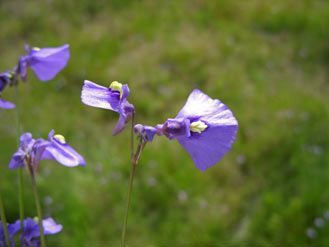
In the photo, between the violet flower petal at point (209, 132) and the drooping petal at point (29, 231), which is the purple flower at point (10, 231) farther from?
the violet flower petal at point (209, 132)

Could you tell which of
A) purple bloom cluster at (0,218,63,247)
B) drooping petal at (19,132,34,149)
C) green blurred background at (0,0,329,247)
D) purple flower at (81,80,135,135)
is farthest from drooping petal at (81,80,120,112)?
green blurred background at (0,0,329,247)

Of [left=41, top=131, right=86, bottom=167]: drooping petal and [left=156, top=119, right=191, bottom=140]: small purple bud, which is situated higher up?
[left=156, top=119, right=191, bottom=140]: small purple bud

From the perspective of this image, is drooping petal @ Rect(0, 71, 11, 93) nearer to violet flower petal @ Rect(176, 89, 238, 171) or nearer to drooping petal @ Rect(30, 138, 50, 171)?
drooping petal @ Rect(30, 138, 50, 171)

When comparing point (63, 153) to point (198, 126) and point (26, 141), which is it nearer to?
point (26, 141)

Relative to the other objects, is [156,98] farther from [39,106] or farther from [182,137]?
[182,137]

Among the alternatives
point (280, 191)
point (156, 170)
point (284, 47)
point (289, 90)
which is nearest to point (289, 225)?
point (280, 191)

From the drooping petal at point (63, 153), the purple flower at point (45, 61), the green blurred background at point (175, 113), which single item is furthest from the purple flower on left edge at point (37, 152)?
the green blurred background at point (175, 113)

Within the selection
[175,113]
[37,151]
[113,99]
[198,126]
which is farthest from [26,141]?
[175,113]

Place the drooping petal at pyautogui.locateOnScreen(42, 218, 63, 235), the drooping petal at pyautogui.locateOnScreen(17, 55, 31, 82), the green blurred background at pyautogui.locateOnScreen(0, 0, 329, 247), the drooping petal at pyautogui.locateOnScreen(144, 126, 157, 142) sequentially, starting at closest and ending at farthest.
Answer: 1. the drooping petal at pyautogui.locateOnScreen(144, 126, 157, 142)
2. the drooping petal at pyautogui.locateOnScreen(42, 218, 63, 235)
3. the drooping petal at pyautogui.locateOnScreen(17, 55, 31, 82)
4. the green blurred background at pyautogui.locateOnScreen(0, 0, 329, 247)
